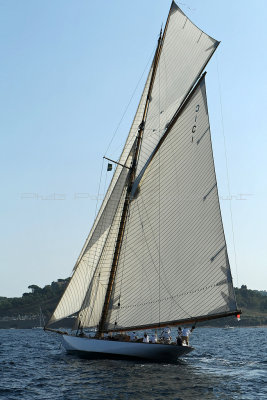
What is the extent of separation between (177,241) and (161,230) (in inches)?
56.5

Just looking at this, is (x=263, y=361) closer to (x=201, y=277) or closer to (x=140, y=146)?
(x=201, y=277)

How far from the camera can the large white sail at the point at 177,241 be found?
3725 centimetres

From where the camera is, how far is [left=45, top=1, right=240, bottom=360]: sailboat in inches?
1480

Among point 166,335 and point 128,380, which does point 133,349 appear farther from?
point 128,380

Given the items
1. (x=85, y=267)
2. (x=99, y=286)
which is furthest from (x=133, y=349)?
(x=85, y=267)

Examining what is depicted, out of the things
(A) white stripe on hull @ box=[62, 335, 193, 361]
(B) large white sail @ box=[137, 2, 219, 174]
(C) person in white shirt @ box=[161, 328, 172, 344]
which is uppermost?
(B) large white sail @ box=[137, 2, 219, 174]

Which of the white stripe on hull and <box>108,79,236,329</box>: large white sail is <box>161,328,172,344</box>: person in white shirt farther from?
<box>108,79,236,329</box>: large white sail

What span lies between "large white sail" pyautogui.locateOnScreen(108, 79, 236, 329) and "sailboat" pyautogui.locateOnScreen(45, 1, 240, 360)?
7 cm

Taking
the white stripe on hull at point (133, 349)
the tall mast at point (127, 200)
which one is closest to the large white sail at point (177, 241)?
the tall mast at point (127, 200)

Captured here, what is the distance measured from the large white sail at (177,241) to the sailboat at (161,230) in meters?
0.07

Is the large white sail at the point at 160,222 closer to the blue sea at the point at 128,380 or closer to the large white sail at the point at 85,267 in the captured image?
the large white sail at the point at 85,267

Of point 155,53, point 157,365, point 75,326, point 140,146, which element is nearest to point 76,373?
point 157,365

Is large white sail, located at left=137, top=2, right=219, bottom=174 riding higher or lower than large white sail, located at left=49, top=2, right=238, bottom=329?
higher

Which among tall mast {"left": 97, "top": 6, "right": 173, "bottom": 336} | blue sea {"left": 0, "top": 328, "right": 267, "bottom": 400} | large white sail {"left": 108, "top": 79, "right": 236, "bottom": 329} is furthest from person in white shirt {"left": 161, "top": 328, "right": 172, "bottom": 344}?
tall mast {"left": 97, "top": 6, "right": 173, "bottom": 336}
